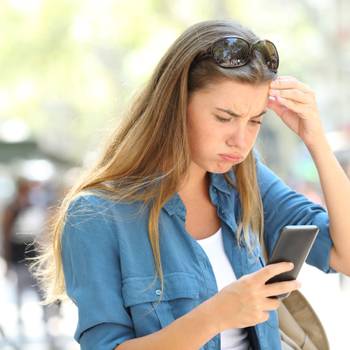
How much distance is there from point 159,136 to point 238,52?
0.32 m

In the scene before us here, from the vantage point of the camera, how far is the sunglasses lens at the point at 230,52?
2.78 meters

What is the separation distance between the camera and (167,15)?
1730cm

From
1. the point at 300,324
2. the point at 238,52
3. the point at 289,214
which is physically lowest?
the point at 300,324

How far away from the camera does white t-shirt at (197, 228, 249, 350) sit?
271 centimetres

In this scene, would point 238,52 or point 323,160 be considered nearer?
point 238,52

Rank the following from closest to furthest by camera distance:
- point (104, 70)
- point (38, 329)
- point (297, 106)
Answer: point (297, 106)
point (38, 329)
point (104, 70)

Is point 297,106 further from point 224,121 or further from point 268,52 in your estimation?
point 224,121

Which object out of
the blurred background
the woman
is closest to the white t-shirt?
the woman

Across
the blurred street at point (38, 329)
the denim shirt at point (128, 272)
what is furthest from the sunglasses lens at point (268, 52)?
the blurred street at point (38, 329)

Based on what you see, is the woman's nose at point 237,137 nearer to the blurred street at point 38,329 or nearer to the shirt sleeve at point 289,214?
the shirt sleeve at point 289,214

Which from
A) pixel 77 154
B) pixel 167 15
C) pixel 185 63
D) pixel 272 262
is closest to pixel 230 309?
pixel 272 262

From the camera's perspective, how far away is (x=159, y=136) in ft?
9.18

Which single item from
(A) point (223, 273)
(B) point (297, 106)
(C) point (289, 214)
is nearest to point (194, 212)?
(A) point (223, 273)

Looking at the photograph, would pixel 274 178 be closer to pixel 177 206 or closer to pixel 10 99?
pixel 177 206
